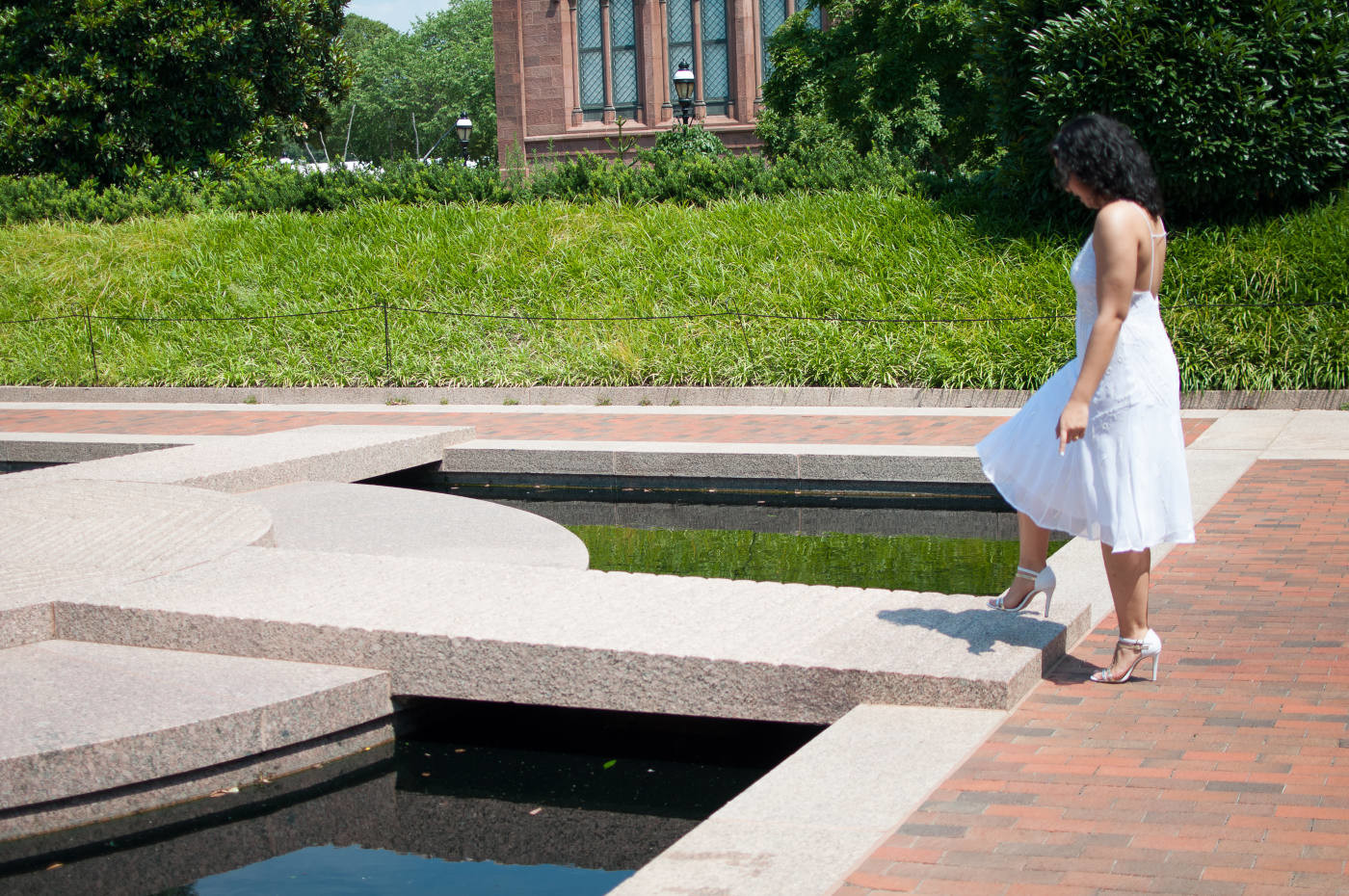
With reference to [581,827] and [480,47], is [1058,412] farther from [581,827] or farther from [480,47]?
[480,47]

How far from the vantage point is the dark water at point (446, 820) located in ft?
12.6

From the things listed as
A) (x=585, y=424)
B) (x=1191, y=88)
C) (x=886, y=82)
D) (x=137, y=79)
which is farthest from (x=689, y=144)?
(x=585, y=424)

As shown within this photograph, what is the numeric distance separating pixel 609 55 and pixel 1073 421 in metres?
39.3

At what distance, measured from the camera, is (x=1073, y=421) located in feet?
12.9

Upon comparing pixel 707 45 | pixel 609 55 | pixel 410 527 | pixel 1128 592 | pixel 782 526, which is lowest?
pixel 782 526

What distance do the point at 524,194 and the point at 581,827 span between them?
56.7ft

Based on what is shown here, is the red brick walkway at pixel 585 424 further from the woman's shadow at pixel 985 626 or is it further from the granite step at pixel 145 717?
the granite step at pixel 145 717

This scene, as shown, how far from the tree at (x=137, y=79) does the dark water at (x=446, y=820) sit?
22099 mm

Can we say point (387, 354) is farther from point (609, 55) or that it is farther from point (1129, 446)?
point (609, 55)

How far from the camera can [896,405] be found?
46.1 ft

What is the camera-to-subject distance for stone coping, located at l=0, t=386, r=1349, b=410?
43.4ft

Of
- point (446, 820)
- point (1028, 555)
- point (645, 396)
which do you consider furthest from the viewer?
point (645, 396)

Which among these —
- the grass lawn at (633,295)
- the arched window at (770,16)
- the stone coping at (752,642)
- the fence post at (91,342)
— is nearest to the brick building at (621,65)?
the arched window at (770,16)

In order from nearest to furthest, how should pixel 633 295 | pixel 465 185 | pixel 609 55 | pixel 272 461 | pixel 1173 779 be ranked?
pixel 1173 779 → pixel 272 461 → pixel 633 295 → pixel 465 185 → pixel 609 55
